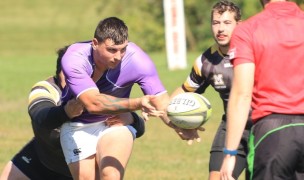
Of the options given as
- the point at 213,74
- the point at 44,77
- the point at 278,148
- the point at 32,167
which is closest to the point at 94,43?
the point at 213,74

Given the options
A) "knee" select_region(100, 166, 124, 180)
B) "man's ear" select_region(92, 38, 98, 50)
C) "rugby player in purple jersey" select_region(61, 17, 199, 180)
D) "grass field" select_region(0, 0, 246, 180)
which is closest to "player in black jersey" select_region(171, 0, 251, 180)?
"rugby player in purple jersey" select_region(61, 17, 199, 180)

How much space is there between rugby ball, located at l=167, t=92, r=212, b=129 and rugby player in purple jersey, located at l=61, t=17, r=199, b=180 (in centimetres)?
17

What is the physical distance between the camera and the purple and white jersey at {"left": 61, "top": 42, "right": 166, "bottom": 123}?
25.2 ft

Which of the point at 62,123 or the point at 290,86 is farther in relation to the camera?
the point at 62,123

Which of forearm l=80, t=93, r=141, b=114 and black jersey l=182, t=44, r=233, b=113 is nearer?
forearm l=80, t=93, r=141, b=114

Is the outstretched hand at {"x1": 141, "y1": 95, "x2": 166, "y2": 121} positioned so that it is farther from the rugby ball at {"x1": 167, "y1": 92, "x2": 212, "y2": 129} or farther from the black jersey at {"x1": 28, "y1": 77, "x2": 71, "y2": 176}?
the black jersey at {"x1": 28, "y1": 77, "x2": 71, "y2": 176}

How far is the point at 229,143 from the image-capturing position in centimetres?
581

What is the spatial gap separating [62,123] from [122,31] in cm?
103

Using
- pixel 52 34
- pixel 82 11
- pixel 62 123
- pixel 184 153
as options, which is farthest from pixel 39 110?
pixel 82 11

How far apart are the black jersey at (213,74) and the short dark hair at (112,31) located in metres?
1.00

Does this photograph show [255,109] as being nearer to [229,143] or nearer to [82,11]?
[229,143]

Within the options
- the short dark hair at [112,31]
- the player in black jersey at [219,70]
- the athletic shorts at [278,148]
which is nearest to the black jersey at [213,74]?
the player in black jersey at [219,70]

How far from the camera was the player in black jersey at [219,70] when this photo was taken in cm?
799

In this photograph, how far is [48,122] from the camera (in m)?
7.98
